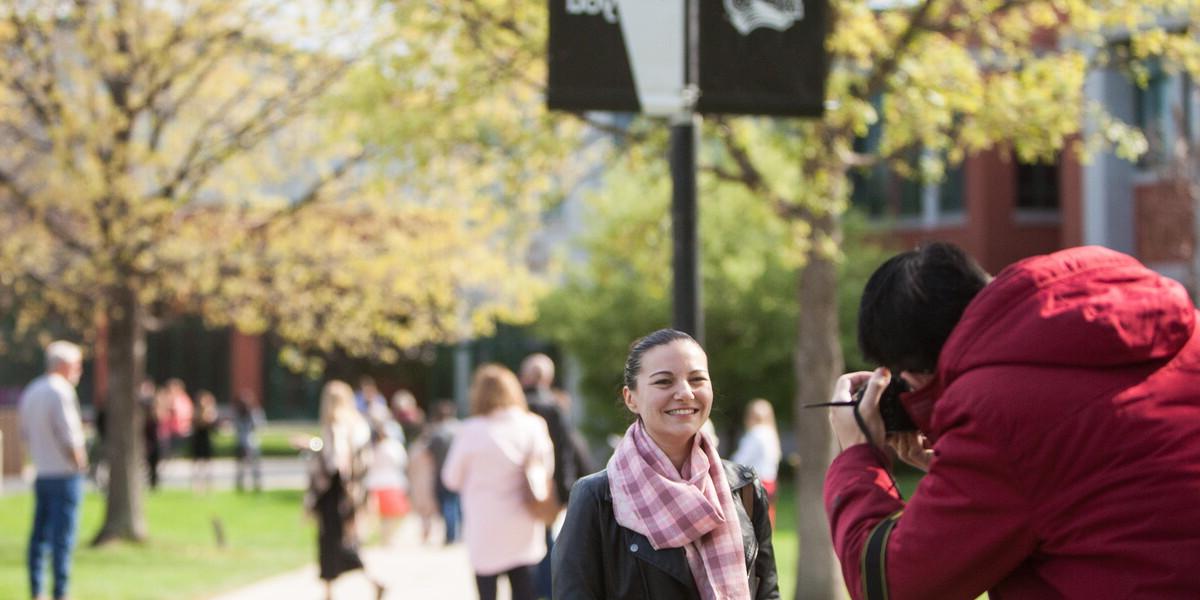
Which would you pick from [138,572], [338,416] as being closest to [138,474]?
[138,572]

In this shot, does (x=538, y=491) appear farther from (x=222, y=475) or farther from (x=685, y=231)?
(x=222, y=475)

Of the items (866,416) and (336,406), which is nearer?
(866,416)

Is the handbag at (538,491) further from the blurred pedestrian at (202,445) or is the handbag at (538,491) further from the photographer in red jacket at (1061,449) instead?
the blurred pedestrian at (202,445)

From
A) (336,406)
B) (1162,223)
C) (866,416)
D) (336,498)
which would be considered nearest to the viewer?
(866,416)

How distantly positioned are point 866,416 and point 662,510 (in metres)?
1.06

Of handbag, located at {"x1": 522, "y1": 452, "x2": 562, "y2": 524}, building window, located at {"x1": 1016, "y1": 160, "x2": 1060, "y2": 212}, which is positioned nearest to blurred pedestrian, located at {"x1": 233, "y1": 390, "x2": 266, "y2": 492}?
building window, located at {"x1": 1016, "y1": 160, "x2": 1060, "y2": 212}

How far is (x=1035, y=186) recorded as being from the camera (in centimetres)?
3056

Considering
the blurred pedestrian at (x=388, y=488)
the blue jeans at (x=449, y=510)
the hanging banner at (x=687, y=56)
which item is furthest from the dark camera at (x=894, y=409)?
the blurred pedestrian at (x=388, y=488)

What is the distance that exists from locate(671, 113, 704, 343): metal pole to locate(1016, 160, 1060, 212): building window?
84.9 ft

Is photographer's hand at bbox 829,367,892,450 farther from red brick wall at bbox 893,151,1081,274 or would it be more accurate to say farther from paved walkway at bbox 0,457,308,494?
Answer: red brick wall at bbox 893,151,1081,274

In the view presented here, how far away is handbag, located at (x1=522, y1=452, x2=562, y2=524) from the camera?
826 centimetres

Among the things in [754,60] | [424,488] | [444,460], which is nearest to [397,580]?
[444,460]

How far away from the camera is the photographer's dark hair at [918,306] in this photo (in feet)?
9.00

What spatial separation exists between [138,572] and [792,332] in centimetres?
1718
